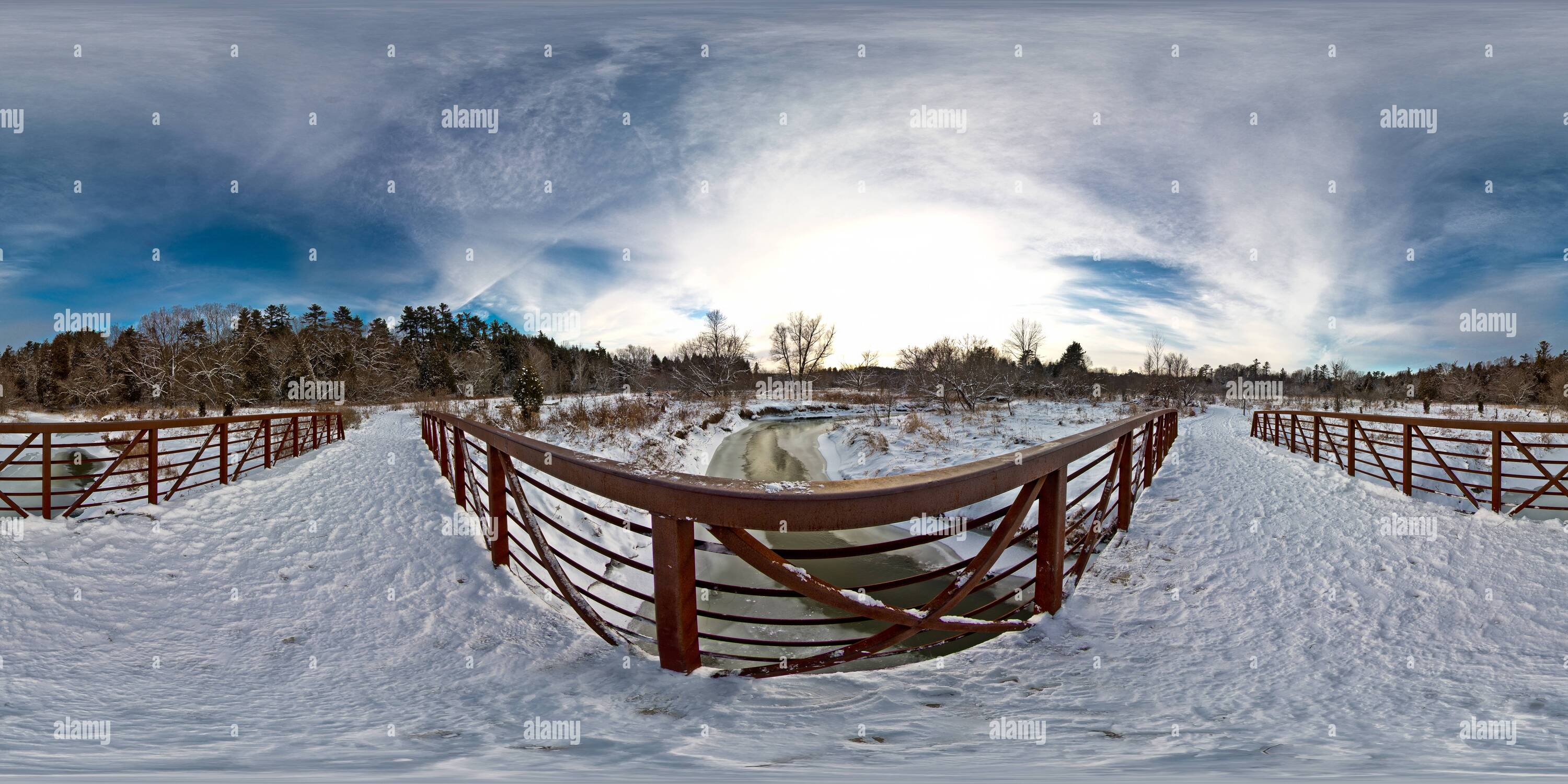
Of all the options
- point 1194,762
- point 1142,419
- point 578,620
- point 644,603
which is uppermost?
point 1142,419

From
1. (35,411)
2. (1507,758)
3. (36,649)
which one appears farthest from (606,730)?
(35,411)

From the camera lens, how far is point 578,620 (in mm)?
3342

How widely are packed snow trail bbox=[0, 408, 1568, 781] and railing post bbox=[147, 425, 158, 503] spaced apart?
3.03ft

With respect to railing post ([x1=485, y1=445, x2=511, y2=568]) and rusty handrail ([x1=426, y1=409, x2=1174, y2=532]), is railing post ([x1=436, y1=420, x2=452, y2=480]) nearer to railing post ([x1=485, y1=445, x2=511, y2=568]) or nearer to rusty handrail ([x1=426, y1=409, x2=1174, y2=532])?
railing post ([x1=485, y1=445, x2=511, y2=568])

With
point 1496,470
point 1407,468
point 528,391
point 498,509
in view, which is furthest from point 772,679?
point 528,391

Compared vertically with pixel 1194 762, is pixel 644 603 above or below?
below

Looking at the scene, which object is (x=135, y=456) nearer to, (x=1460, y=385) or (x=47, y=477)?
(x=47, y=477)

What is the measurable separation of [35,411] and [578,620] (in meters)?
40.9

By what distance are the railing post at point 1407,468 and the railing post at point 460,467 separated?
1060 cm

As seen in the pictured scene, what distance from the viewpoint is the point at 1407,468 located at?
6281 mm

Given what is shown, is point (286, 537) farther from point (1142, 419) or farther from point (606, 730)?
point (1142, 419)

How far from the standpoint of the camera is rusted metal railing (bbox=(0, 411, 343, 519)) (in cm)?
486

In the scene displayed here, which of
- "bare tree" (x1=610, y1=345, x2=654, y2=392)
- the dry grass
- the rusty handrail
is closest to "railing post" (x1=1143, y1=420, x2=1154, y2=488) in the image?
the rusty handrail

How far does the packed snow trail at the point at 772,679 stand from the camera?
167 centimetres
